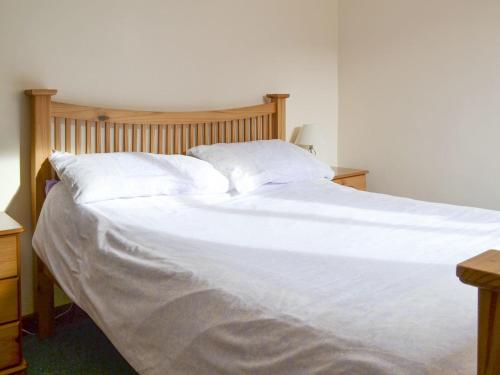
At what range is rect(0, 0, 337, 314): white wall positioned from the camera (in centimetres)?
219

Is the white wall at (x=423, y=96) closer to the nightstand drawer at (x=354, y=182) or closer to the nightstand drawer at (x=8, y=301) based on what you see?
the nightstand drawer at (x=354, y=182)

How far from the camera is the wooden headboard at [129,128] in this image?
7.14 ft

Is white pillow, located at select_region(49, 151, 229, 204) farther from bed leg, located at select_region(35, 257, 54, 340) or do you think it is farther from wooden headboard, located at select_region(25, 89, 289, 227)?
bed leg, located at select_region(35, 257, 54, 340)

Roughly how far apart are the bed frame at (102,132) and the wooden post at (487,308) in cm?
183

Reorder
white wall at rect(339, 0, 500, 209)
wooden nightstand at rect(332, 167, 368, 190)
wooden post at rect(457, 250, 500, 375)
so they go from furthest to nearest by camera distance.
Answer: wooden nightstand at rect(332, 167, 368, 190)
white wall at rect(339, 0, 500, 209)
wooden post at rect(457, 250, 500, 375)

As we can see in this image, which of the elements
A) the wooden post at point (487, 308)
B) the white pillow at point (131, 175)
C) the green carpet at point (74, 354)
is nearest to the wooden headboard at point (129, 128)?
the white pillow at point (131, 175)

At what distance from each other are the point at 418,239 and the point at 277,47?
2046mm

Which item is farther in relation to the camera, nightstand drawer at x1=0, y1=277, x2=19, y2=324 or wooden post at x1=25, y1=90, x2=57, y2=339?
wooden post at x1=25, y1=90, x2=57, y2=339

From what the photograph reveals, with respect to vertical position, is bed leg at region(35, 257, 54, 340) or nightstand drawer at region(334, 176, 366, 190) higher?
nightstand drawer at region(334, 176, 366, 190)

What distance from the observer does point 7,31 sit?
2121 millimetres

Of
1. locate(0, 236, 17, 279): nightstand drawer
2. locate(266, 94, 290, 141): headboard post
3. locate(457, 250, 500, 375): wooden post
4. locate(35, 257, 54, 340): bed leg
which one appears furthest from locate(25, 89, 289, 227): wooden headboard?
locate(457, 250, 500, 375): wooden post

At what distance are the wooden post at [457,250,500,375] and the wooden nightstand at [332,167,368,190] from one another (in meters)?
2.43

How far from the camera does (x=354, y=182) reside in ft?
10.6

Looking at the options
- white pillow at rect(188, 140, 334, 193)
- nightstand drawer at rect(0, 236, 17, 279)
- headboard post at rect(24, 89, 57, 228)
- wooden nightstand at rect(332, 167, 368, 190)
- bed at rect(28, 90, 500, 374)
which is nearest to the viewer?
bed at rect(28, 90, 500, 374)
